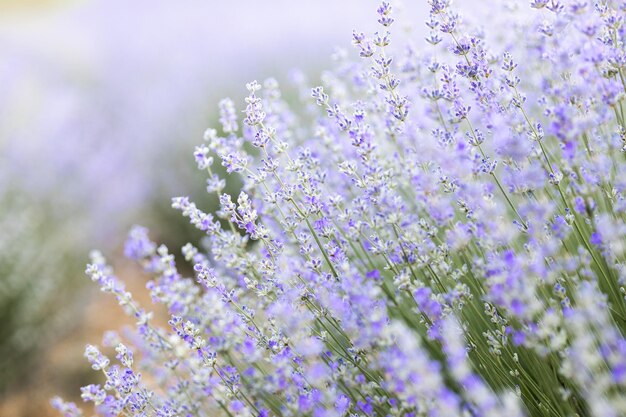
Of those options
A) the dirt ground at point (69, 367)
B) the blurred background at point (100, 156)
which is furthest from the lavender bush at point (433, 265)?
the dirt ground at point (69, 367)

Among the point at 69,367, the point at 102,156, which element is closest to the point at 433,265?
the point at 69,367

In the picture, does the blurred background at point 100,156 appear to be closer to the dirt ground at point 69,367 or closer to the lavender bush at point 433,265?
the dirt ground at point 69,367

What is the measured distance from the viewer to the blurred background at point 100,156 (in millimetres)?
3713

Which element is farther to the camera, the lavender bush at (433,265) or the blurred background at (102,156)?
the blurred background at (102,156)

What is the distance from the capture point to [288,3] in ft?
29.8

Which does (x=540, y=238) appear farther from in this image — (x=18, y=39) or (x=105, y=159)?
(x=18, y=39)

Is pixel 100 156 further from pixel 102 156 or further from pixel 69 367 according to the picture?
pixel 69 367

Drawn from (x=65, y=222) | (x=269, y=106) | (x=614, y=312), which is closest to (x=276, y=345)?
(x=614, y=312)

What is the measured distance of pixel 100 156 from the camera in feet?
15.6

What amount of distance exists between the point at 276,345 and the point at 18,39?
9.46 metres

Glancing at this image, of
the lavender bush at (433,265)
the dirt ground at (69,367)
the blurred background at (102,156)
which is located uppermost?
the blurred background at (102,156)

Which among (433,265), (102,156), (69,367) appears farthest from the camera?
(102,156)

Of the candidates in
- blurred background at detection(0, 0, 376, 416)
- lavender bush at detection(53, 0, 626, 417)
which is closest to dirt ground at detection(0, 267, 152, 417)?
blurred background at detection(0, 0, 376, 416)

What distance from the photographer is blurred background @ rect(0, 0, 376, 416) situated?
12.2ft
